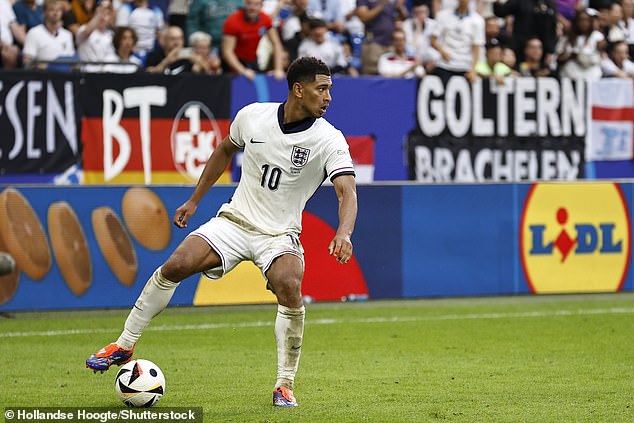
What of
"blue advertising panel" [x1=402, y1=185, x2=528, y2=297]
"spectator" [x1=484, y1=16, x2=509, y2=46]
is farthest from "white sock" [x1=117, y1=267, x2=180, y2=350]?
"spectator" [x1=484, y1=16, x2=509, y2=46]

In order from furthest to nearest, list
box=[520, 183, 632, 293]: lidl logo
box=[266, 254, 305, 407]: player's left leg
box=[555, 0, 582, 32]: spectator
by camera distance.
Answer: box=[555, 0, 582, 32]: spectator, box=[520, 183, 632, 293]: lidl logo, box=[266, 254, 305, 407]: player's left leg

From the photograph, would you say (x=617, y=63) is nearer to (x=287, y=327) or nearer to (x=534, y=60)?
(x=534, y=60)

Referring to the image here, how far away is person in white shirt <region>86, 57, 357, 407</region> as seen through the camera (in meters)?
7.76

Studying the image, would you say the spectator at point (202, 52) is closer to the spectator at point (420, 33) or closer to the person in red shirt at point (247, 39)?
the person in red shirt at point (247, 39)

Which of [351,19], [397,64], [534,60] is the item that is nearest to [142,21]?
[351,19]

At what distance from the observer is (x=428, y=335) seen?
12273 millimetres

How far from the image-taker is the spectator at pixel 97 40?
16.6m

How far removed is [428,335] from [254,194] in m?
4.73

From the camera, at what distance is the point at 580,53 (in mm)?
19812

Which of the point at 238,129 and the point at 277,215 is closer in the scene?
the point at 277,215

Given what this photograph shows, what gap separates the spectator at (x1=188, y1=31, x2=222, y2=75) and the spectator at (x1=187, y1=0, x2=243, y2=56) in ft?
0.97

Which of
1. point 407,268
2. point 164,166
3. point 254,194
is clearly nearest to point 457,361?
point 254,194

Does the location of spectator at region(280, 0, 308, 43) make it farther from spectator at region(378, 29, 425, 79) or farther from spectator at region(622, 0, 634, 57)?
spectator at region(622, 0, 634, 57)

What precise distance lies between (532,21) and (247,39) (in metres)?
5.51
